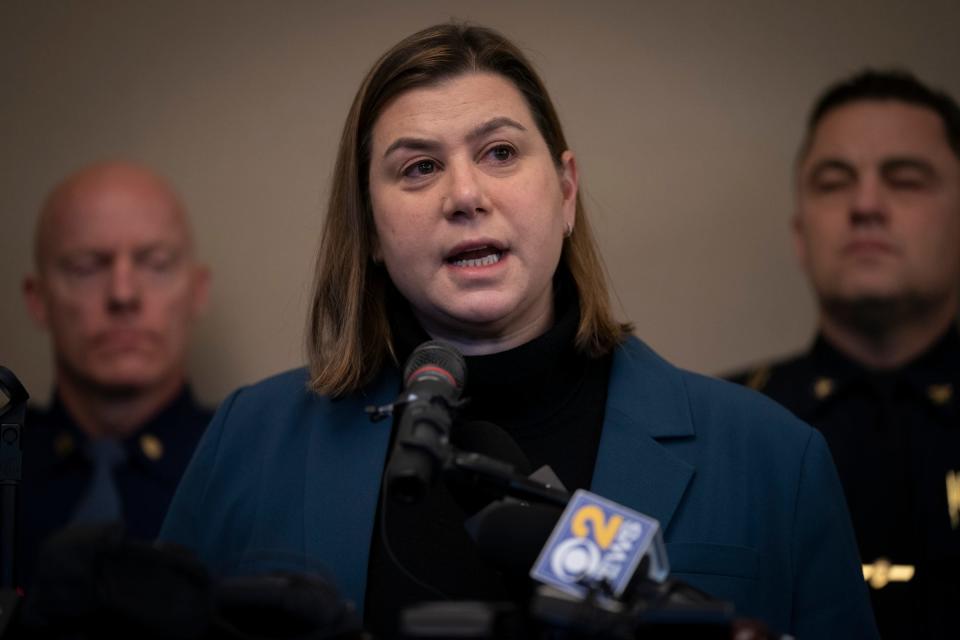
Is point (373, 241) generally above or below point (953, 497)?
above

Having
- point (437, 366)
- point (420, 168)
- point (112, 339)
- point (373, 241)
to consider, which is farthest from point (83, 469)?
point (437, 366)

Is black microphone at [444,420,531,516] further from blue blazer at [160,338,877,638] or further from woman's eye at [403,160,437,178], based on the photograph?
woman's eye at [403,160,437,178]

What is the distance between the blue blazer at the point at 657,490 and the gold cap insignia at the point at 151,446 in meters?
1.18

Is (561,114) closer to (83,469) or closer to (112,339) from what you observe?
(112,339)

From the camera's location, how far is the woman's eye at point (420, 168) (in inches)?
78.7

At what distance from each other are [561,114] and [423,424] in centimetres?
259

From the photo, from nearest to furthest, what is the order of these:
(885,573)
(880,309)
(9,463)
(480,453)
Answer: (480,453), (9,463), (885,573), (880,309)

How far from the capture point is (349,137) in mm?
2145

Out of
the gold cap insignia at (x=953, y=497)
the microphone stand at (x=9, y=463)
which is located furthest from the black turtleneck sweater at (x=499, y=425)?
the gold cap insignia at (x=953, y=497)

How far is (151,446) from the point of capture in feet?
10.7

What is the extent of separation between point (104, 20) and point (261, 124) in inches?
22.6

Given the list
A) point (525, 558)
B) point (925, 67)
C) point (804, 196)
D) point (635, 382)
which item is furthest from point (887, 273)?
point (525, 558)

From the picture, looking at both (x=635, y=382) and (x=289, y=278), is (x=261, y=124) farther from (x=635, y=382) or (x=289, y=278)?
(x=635, y=382)

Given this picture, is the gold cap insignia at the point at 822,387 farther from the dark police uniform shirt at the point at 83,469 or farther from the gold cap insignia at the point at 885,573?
the dark police uniform shirt at the point at 83,469
